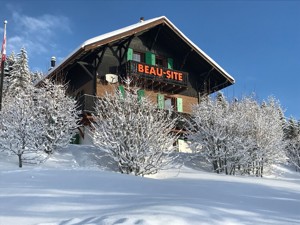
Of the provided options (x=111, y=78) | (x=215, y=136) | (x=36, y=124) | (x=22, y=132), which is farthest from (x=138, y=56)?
(x=22, y=132)

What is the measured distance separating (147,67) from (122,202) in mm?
15559

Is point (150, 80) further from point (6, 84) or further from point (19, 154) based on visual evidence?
point (6, 84)

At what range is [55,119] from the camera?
622 inches

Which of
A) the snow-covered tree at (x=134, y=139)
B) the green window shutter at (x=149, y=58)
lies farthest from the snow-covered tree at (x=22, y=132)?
the green window shutter at (x=149, y=58)

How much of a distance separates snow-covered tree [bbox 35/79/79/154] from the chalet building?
3.23 metres

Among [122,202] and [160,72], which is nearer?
[122,202]

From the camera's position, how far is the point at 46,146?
15.2 meters

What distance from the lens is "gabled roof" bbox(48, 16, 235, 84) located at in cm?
1995

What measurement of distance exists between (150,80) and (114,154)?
9.44 metres

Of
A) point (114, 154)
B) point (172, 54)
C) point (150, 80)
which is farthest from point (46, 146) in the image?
point (172, 54)

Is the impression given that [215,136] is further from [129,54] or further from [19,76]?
[19,76]

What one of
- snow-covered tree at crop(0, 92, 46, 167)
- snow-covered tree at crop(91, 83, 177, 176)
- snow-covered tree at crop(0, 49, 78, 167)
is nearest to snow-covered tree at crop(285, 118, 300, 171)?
snow-covered tree at crop(91, 83, 177, 176)

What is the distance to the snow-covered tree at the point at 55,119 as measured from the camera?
1542cm

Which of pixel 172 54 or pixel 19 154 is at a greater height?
pixel 172 54
